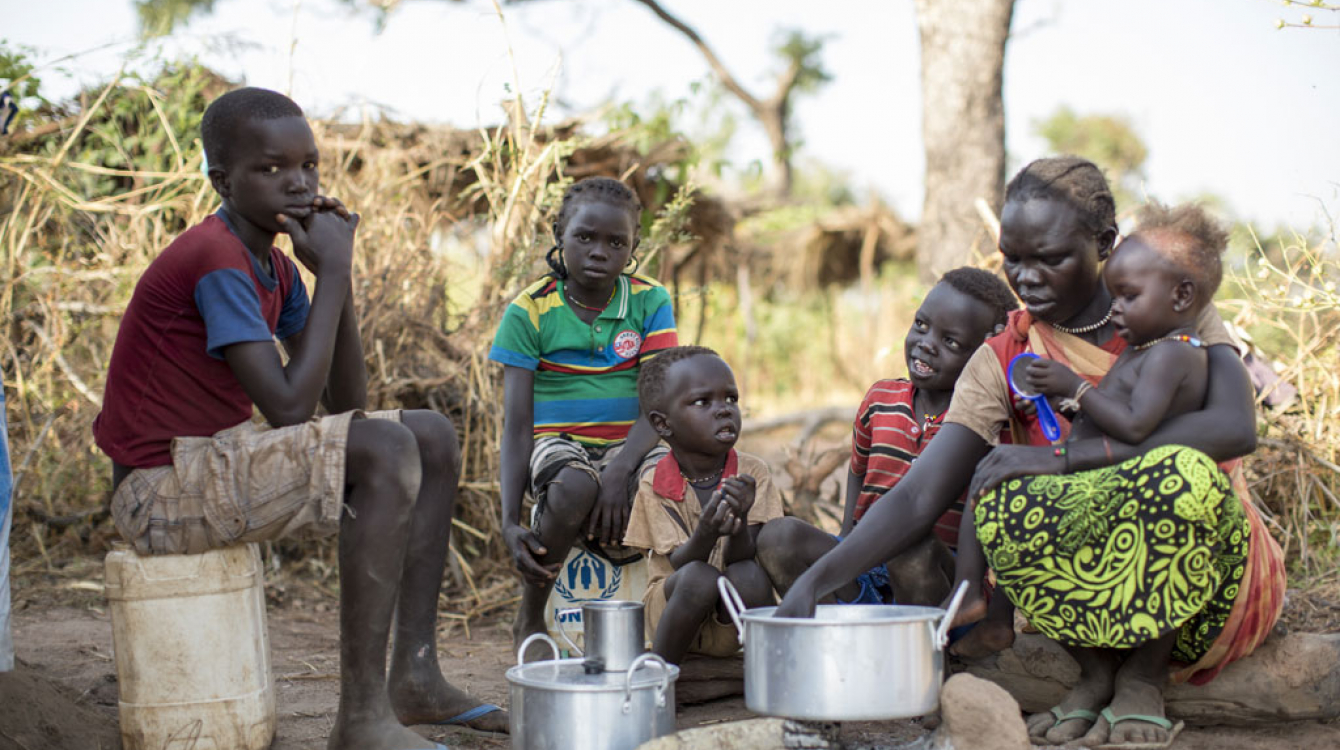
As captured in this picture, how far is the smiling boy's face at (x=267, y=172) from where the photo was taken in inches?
100

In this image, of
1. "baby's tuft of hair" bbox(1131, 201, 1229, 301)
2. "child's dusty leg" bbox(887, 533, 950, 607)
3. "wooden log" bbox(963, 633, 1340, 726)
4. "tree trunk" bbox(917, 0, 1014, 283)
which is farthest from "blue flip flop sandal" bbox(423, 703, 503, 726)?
"tree trunk" bbox(917, 0, 1014, 283)

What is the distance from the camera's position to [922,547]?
8.66ft

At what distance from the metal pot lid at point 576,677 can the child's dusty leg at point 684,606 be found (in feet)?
1.00

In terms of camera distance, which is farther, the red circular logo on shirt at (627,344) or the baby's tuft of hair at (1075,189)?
the red circular logo on shirt at (627,344)

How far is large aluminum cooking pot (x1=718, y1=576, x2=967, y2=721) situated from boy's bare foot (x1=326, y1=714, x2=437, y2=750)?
2.55 ft

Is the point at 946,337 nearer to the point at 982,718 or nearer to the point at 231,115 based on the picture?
the point at 982,718

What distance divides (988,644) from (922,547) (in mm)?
265

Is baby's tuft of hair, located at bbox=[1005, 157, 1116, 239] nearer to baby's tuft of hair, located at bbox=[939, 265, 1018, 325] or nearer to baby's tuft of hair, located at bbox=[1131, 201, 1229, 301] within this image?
baby's tuft of hair, located at bbox=[1131, 201, 1229, 301]

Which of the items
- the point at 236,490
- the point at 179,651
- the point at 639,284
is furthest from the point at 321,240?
the point at 639,284

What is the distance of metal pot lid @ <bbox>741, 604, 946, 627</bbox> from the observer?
6.93 feet

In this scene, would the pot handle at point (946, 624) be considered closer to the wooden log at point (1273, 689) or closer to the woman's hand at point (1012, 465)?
the woman's hand at point (1012, 465)

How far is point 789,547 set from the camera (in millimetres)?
2764

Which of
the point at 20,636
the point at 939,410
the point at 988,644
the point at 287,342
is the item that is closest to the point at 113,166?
the point at 20,636

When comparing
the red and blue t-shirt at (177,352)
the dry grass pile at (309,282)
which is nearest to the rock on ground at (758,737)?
the red and blue t-shirt at (177,352)
